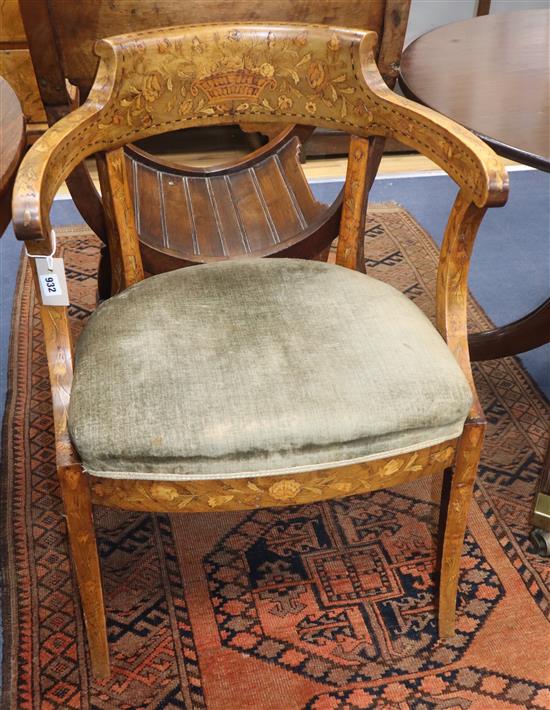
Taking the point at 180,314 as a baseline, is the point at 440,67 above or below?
above

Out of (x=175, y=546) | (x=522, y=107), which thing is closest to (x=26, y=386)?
(x=175, y=546)

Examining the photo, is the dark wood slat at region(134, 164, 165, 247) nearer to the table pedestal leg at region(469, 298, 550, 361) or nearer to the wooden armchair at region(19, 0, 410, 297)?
the wooden armchair at region(19, 0, 410, 297)

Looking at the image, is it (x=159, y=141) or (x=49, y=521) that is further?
(x=159, y=141)

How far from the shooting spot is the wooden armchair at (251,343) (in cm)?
102

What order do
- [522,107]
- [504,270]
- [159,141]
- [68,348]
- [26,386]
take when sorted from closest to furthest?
[68,348] → [522,107] → [26,386] → [504,270] → [159,141]

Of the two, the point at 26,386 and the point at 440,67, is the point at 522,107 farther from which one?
the point at 26,386

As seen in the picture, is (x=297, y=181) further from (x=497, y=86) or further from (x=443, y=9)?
(x=443, y=9)

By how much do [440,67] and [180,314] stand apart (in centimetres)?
80

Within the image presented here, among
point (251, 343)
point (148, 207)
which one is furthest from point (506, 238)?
point (251, 343)

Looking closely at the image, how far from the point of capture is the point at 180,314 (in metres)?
1.20

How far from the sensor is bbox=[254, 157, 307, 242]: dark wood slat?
6.27 ft

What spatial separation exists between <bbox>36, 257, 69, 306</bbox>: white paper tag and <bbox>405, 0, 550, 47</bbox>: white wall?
9.27ft

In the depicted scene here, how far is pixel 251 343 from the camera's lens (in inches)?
44.6

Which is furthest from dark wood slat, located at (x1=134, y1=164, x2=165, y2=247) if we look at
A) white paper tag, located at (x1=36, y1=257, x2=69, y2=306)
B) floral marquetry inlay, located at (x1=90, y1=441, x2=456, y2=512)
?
floral marquetry inlay, located at (x1=90, y1=441, x2=456, y2=512)
